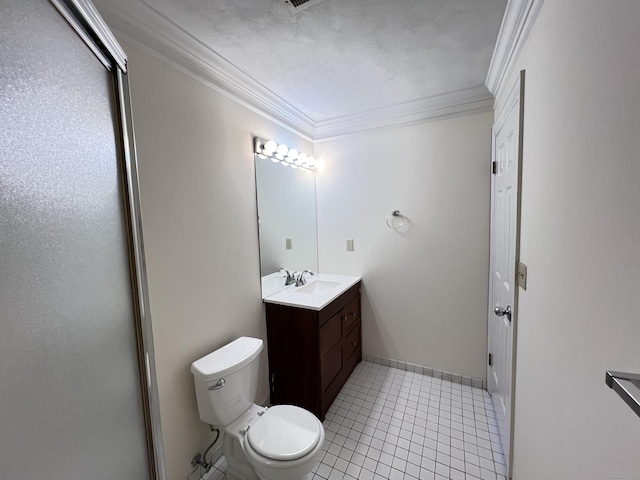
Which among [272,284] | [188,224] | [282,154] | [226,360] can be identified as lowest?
[226,360]

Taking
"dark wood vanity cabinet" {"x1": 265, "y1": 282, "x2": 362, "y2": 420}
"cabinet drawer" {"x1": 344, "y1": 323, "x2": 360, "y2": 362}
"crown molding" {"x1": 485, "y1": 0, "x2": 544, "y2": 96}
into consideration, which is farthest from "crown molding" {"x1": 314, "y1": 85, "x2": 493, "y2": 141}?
"cabinet drawer" {"x1": 344, "y1": 323, "x2": 360, "y2": 362}

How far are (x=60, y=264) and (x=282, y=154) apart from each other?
5.61ft

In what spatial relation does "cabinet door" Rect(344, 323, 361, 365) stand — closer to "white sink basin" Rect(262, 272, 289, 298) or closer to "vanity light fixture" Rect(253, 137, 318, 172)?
"white sink basin" Rect(262, 272, 289, 298)

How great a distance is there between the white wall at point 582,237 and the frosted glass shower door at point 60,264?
1.07 meters

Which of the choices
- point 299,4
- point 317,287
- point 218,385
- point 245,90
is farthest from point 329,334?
point 299,4

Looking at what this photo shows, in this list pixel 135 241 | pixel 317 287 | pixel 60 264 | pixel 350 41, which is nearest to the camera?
pixel 60 264

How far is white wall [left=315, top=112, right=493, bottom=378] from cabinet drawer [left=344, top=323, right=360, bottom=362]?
126 mm

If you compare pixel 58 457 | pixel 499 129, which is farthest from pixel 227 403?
pixel 499 129

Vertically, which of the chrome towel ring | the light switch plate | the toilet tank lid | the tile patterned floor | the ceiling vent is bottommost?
the tile patterned floor

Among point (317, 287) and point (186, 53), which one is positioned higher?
point (186, 53)

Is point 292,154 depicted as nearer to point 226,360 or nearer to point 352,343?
point 226,360

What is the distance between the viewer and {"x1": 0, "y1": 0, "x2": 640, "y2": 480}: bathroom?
564 millimetres

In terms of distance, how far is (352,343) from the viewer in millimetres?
2371

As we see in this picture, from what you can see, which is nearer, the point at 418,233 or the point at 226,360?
the point at 226,360
